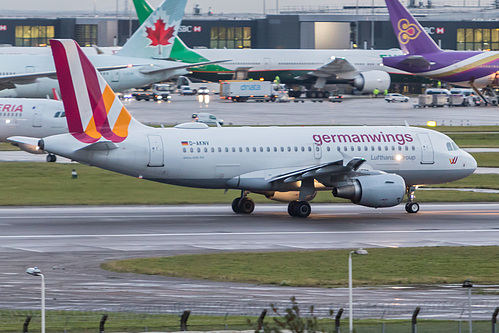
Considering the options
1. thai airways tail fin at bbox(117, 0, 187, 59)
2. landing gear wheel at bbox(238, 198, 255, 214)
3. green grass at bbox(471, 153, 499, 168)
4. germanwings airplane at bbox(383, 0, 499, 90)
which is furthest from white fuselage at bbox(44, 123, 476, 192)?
germanwings airplane at bbox(383, 0, 499, 90)

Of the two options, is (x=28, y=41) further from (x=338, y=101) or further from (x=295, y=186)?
(x=295, y=186)

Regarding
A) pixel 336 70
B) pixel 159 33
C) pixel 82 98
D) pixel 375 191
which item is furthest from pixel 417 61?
pixel 82 98

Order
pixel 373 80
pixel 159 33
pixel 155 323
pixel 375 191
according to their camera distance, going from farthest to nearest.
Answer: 1. pixel 373 80
2. pixel 159 33
3. pixel 375 191
4. pixel 155 323

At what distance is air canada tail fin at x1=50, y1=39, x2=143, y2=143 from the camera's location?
41.0 meters

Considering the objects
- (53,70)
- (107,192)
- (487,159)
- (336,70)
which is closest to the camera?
(107,192)

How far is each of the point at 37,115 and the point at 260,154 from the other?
2682cm

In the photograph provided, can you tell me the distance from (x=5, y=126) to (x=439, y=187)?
30.7 meters

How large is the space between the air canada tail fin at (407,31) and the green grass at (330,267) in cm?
8763

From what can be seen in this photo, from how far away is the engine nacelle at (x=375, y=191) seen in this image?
40.9 m

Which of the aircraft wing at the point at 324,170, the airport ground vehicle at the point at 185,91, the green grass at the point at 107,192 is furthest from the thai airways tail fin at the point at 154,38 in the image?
the aircraft wing at the point at 324,170

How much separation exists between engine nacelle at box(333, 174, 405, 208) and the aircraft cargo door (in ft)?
26.8

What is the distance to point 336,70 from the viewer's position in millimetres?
137750

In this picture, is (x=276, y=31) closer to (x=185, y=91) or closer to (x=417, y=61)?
(x=185, y=91)

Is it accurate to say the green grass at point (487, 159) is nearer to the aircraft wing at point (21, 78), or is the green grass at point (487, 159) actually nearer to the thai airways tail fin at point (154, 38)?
the aircraft wing at point (21, 78)
